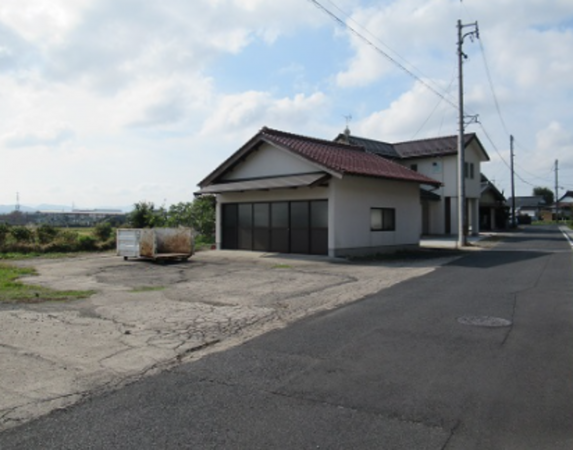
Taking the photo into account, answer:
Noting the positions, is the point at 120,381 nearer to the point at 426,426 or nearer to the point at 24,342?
the point at 24,342

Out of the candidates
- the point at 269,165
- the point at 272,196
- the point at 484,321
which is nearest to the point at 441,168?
the point at 269,165

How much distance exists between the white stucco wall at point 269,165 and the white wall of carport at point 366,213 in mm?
1702

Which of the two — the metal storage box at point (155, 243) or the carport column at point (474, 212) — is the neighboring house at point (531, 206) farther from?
the metal storage box at point (155, 243)

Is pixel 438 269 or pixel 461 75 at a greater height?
pixel 461 75

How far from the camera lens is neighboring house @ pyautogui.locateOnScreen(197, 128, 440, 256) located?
59.5 feet

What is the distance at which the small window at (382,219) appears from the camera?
65.5ft

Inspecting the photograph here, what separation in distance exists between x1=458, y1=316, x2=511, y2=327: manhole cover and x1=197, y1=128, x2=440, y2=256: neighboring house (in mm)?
9936

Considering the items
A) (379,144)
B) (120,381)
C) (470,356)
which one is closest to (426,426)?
(470,356)

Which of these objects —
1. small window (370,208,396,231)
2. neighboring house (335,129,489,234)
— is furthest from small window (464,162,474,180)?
small window (370,208,396,231)

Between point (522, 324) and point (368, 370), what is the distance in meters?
3.34

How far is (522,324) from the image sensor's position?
7035mm

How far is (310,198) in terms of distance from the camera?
18.9 meters

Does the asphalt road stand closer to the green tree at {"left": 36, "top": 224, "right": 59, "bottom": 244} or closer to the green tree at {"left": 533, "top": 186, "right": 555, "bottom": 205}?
the green tree at {"left": 36, "top": 224, "right": 59, "bottom": 244}

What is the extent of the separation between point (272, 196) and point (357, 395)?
16.2 metres
